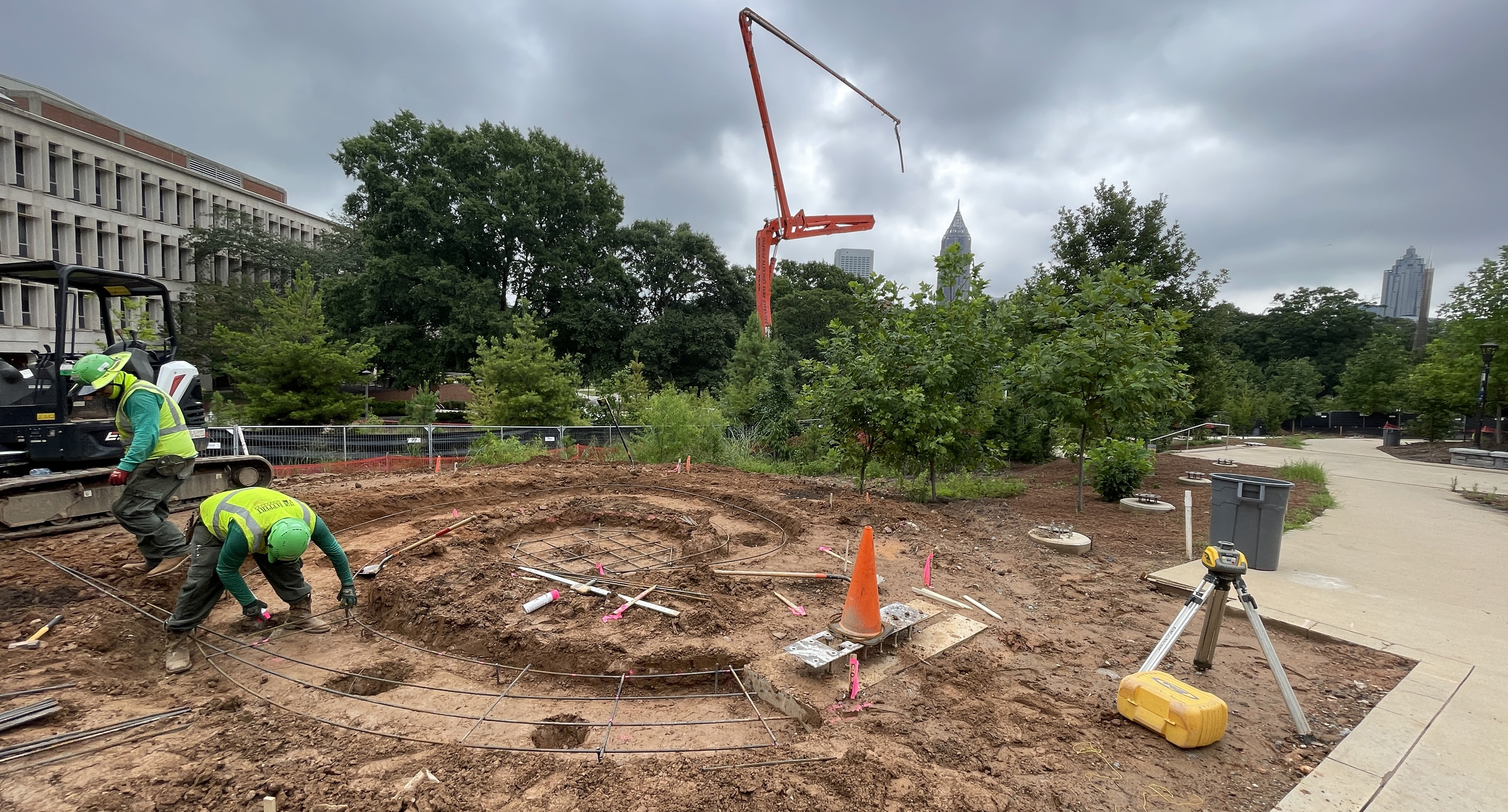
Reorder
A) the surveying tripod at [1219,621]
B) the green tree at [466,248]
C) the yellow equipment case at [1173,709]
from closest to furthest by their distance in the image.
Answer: the yellow equipment case at [1173,709], the surveying tripod at [1219,621], the green tree at [466,248]

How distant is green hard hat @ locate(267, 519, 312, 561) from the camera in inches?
166

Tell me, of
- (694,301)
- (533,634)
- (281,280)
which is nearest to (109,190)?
(281,280)

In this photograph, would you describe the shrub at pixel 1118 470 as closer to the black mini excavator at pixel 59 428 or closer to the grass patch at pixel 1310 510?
the grass patch at pixel 1310 510

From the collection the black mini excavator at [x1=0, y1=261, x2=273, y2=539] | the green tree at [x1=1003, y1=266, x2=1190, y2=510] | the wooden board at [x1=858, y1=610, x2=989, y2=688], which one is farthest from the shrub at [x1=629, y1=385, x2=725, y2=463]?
the wooden board at [x1=858, y1=610, x2=989, y2=688]

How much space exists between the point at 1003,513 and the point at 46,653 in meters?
10.4

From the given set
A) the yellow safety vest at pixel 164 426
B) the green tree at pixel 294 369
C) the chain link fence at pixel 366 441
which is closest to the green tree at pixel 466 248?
the green tree at pixel 294 369

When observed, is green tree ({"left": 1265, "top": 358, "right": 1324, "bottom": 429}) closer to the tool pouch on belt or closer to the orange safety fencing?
the orange safety fencing

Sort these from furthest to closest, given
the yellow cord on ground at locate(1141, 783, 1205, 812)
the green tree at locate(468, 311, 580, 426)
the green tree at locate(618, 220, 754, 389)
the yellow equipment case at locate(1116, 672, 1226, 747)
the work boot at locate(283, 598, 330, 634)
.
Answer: the green tree at locate(618, 220, 754, 389) < the green tree at locate(468, 311, 580, 426) < the work boot at locate(283, 598, 330, 634) < the yellow equipment case at locate(1116, 672, 1226, 747) < the yellow cord on ground at locate(1141, 783, 1205, 812)

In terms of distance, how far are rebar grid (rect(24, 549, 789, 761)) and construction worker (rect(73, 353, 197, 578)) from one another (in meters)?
0.61

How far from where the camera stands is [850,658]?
4.05 m

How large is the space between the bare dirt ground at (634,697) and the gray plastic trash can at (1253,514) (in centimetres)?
69

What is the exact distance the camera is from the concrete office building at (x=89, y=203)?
30.9 m

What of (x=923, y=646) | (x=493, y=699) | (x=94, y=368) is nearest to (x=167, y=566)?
(x=94, y=368)

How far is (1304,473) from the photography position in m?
13.2
